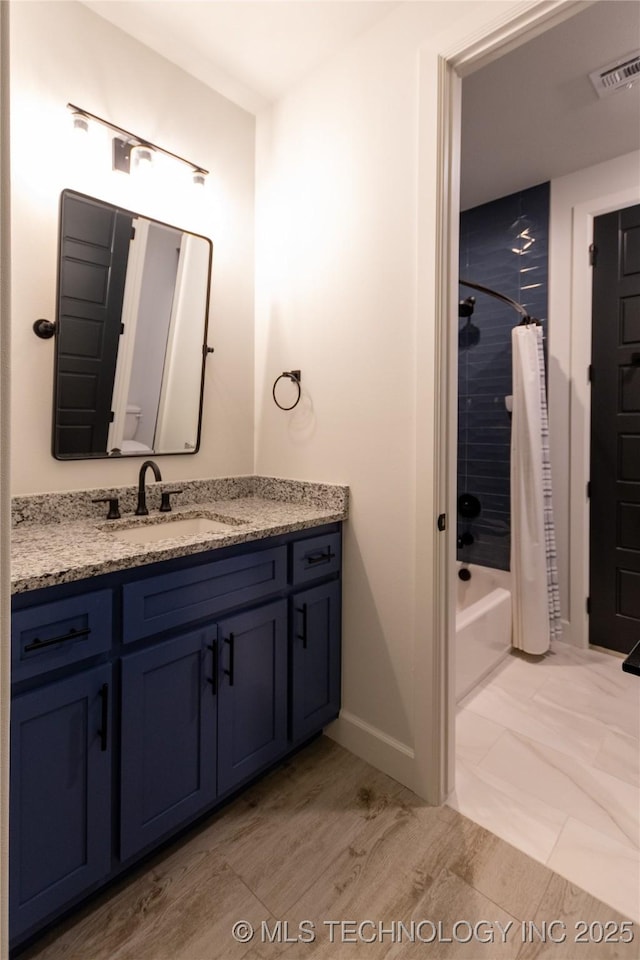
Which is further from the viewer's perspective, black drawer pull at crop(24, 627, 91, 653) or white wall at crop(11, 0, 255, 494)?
white wall at crop(11, 0, 255, 494)

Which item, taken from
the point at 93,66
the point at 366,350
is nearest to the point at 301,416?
the point at 366,350

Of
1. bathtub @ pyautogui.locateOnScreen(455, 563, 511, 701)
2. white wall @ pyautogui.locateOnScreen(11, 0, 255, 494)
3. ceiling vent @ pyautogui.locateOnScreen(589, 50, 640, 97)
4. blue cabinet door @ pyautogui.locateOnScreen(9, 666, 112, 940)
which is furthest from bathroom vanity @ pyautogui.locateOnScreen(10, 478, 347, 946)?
ceiling vent @ pyautogui.locateOnScreen(589, 50, 640, 97)

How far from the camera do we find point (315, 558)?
184 centimetres

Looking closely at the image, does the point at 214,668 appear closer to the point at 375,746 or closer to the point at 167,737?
the point at 167,737

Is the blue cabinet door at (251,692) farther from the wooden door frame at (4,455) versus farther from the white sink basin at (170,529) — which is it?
the wooden door frame at (4,455)

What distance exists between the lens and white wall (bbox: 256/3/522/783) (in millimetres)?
1646

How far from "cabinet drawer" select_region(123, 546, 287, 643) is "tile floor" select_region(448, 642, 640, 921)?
1.02m

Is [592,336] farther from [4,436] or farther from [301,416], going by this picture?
[4,436]

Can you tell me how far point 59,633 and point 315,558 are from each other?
91 cm

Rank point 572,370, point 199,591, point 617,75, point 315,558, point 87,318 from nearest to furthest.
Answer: point 199,591, point 87,318, point 315,558, point 617,75, point 572,370

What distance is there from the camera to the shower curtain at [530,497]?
8.63 feet

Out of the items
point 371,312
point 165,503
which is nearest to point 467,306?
point 371,312

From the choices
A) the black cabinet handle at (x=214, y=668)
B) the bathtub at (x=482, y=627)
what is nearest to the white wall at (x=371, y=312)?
the bathtub at (x=482, y=627)

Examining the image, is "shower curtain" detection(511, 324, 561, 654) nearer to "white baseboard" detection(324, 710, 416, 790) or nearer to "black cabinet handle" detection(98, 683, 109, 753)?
"white baseboard" detection(324, 710, 416, 790)
